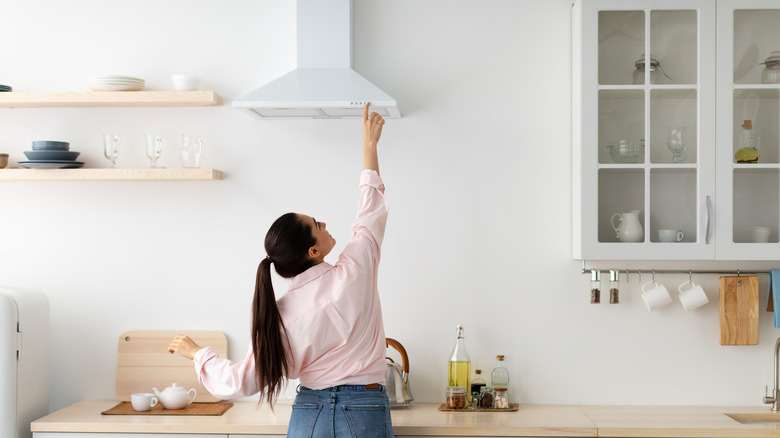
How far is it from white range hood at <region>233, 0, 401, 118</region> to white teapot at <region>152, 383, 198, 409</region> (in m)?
1.06

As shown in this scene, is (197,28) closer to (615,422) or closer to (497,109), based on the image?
(497,109)

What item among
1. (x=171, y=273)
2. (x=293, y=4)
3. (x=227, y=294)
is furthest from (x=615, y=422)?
(x=293, y=4)

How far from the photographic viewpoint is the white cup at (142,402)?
2.68m

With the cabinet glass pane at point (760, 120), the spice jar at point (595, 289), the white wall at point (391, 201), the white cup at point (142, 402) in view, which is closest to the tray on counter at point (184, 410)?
the white cup at point (142, 402)

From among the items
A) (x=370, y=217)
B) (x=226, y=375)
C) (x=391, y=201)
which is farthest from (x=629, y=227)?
(x=226, y=375)

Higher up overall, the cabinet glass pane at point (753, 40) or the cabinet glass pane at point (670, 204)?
the cabinet glass pane at point (753, 40)

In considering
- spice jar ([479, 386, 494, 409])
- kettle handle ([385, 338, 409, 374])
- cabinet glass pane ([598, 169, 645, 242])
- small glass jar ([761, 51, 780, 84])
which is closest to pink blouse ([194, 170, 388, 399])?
kettle handle ([385, 338, 409, 374])

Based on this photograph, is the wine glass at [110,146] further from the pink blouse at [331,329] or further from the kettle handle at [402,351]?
the kettle handle at [402,351]

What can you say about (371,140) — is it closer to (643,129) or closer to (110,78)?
(643,129)

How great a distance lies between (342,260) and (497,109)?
3.59 ft

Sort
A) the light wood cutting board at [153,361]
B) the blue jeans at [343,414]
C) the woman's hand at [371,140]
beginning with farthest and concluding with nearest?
1. the light wood cutting board at [153,361]
2. the woman's hand at [371,140]
3. the blue jeans at [343,414]

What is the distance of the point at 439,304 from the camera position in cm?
288

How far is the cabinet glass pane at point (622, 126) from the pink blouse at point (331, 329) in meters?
0.97

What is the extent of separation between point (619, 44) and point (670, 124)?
0.34 meters
